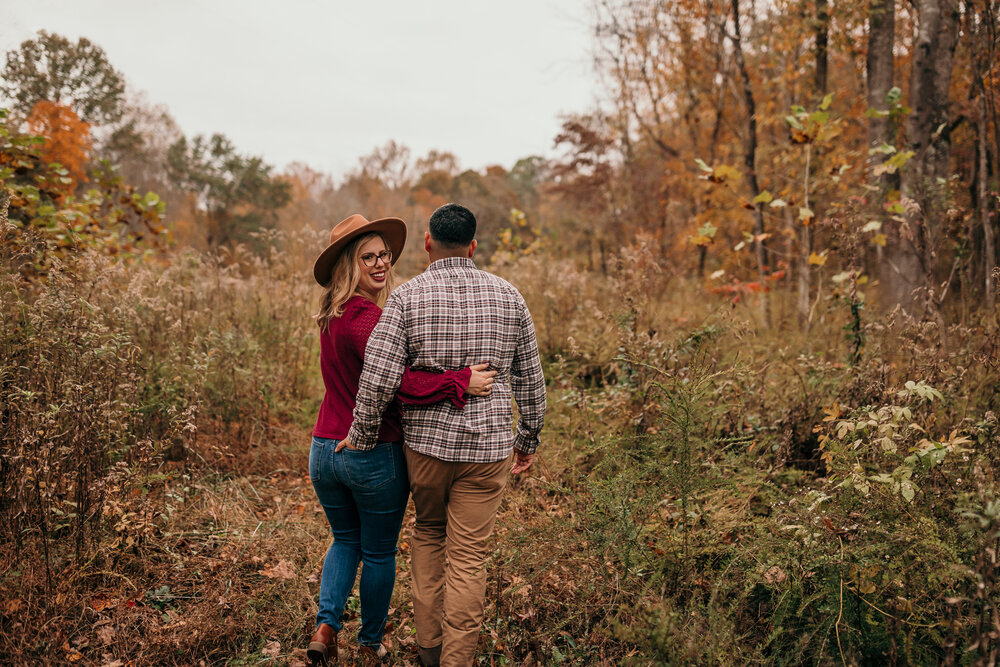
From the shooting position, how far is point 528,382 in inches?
107

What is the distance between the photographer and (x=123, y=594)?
2896 mm

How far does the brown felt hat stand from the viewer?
8.45 feet

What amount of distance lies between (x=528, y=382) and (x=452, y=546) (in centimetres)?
82

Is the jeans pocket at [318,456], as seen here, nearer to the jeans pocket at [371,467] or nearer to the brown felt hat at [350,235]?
the jeans pocket at [371,467]

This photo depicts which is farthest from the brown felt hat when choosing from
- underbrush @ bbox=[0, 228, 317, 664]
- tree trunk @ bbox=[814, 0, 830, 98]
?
tree trunk @ bbox=[814, 0, 830, 98]

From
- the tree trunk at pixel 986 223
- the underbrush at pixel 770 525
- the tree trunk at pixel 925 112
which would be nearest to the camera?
the underbrush at pixel 770 525

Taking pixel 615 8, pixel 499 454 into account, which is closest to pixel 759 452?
pixel 499 454

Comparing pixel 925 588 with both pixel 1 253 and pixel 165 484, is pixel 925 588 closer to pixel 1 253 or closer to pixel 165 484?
pixel 165 484

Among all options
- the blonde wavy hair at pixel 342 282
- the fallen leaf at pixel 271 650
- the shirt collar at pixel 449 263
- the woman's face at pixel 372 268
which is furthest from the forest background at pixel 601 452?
the woman's face at pixel 372 268

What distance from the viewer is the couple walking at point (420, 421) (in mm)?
2443

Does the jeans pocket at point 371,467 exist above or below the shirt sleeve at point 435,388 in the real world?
below

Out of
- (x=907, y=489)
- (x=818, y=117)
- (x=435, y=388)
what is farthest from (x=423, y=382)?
(x=818, y=117)

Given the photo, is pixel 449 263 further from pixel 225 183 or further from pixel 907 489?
pixel 225 183

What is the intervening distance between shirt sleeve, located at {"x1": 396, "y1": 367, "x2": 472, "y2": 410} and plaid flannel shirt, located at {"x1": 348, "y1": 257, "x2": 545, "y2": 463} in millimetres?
48
